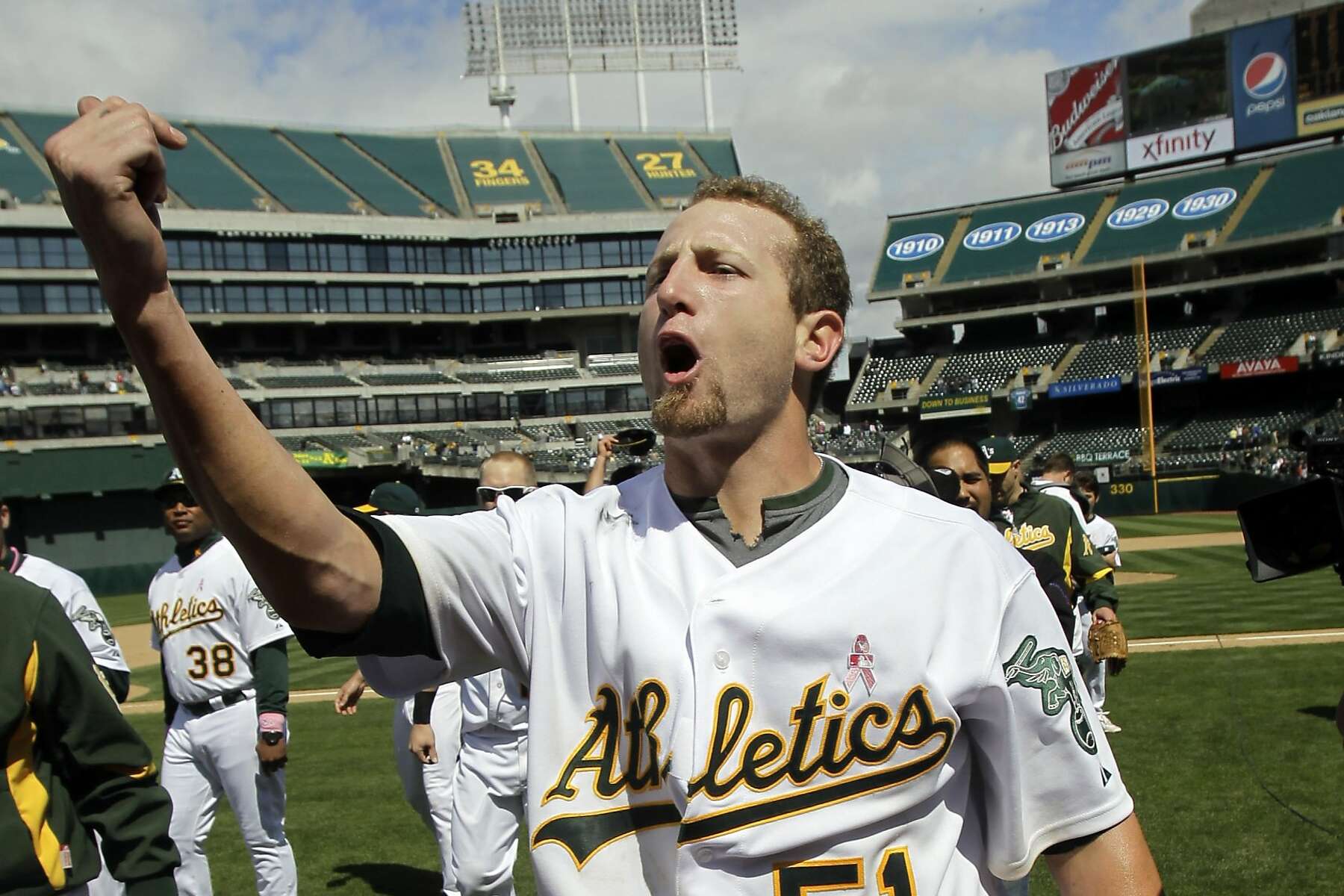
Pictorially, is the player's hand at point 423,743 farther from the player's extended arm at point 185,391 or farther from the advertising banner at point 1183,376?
the advertising banner at point 1183,376

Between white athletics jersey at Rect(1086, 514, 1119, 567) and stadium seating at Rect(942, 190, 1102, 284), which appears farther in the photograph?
stadium seating at Rect(942, 190, 1102, 284)

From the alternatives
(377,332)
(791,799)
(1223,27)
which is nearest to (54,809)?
(791,799)

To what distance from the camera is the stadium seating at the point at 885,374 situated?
54.0 meters

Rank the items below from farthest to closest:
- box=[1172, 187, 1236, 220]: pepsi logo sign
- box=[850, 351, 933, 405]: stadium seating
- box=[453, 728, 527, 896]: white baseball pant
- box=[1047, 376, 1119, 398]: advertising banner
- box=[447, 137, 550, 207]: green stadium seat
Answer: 1. box=[447, 137, 550, 207]: green stadium seat
2. box=[850, 351, 933, 405]: stadium seating
3. box=[1172, 187, 1236, 220]: pepsi logo sign
4. box=[1047, 376, 1119, 398]: advertising banner
5. box=[453, 728, 527, 896]: white baseball pant

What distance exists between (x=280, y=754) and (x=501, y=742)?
1173 millimetres

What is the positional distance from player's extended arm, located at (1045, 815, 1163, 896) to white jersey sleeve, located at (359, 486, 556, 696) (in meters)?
1.07

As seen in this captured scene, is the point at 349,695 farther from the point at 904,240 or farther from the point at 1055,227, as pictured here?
the point at 904,240

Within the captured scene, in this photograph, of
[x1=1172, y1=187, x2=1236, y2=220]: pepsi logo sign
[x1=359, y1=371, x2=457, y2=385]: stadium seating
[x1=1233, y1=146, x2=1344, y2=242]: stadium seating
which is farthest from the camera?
[x1=359, y1=371, x2=457, y2=385]: stadium seating

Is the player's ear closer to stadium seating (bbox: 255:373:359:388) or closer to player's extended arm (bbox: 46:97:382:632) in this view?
player's extended arm (bbox: 46:97:382:632)

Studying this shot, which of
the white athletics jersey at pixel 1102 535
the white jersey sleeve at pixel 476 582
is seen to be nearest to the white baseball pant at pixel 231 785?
the white jersey sleeve at pixel 476 582

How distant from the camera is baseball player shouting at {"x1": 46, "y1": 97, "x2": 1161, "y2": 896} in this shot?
1.99 m

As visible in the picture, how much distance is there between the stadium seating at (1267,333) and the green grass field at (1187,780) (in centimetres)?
3248

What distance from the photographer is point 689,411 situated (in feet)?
7.04

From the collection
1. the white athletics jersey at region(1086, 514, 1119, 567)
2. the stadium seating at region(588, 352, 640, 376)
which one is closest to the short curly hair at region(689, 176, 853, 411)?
the white athletics jersey at region(1086, 514, 1119, 567)
